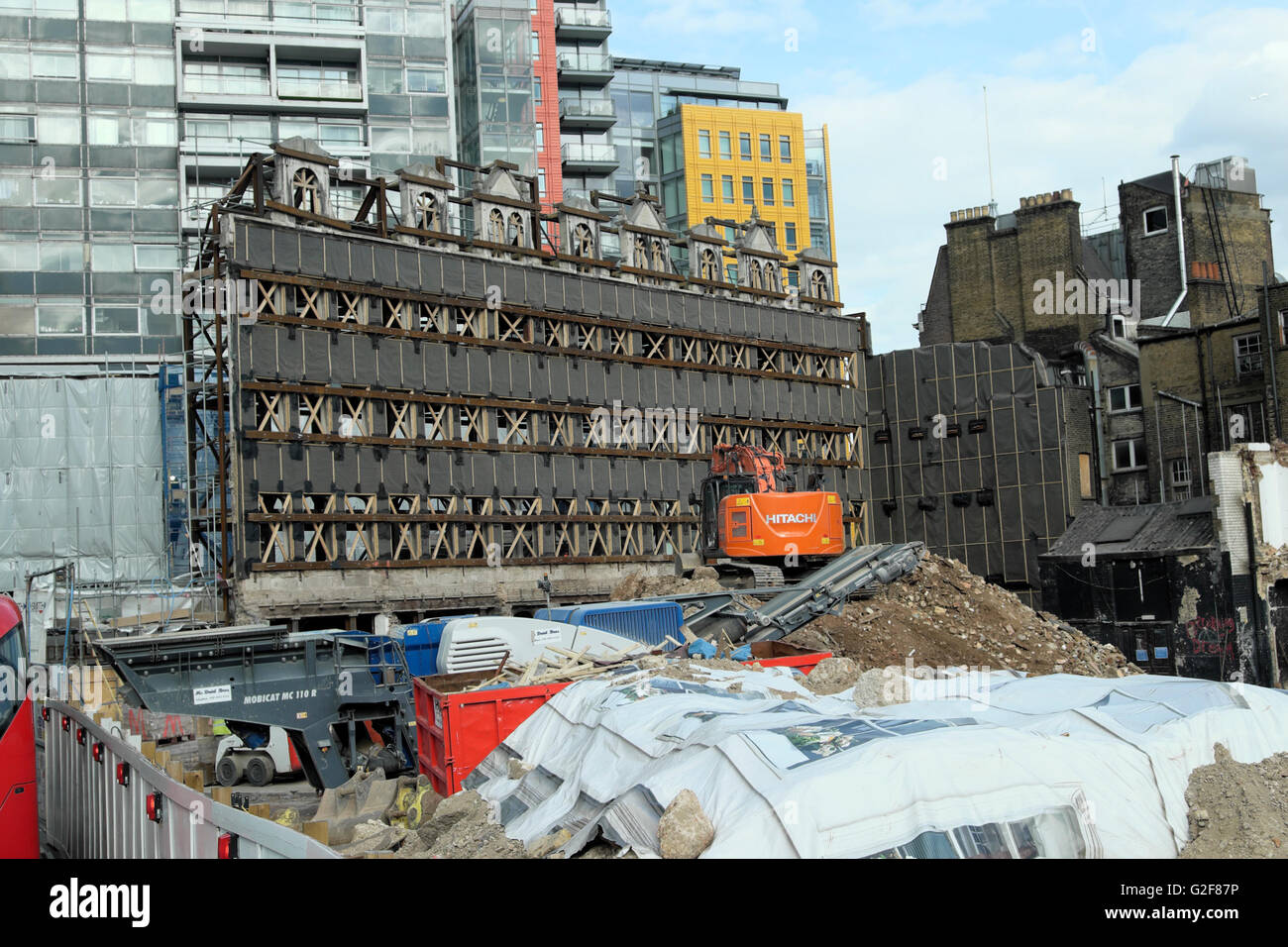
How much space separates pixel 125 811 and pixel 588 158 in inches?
2540

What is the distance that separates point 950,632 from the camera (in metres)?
26.6

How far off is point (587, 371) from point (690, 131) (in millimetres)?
41555

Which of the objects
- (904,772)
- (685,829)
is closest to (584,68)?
(904,772)

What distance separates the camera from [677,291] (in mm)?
43000

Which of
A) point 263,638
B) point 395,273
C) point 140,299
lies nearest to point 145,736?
point 263,638

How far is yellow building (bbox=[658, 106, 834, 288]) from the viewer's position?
76625 mm

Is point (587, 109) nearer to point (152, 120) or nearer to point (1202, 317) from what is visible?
point (152, 120)

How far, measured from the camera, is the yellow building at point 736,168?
7662cm

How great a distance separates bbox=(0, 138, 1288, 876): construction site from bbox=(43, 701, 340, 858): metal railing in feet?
0.19

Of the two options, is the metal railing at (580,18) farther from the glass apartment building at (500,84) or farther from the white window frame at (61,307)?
the white window frame at (61,307)

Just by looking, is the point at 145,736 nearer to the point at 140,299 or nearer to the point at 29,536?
the point at 29,536

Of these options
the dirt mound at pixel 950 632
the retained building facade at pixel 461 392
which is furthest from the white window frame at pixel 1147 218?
the dirt mound at pixel 950 632

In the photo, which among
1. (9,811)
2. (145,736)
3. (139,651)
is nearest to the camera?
(9,811)

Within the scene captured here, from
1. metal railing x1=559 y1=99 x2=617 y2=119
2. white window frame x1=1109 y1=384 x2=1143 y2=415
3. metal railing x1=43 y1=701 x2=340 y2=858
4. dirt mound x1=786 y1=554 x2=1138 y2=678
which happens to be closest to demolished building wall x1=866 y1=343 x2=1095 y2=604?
white window frame x1=1109 y1=384 x2=1143 y2=415
